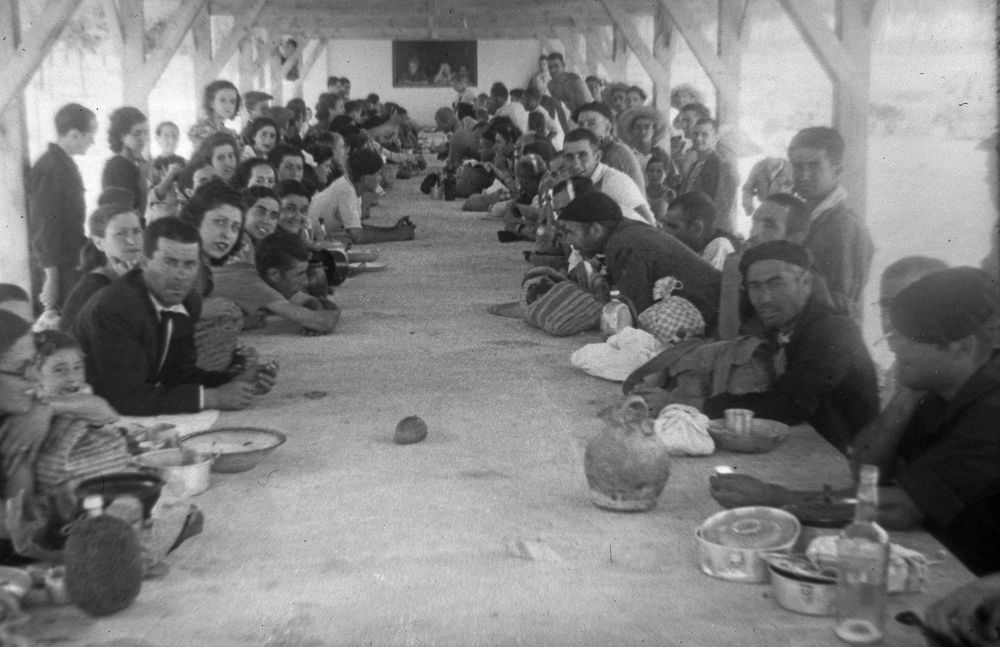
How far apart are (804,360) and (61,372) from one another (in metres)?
2.35

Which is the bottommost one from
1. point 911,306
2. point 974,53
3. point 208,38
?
point 911,306

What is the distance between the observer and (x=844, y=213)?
5070 millimetres

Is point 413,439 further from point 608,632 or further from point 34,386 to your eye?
point 608,632

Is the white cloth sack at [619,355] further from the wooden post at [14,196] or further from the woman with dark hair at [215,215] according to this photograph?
the wooden post at [14,196]

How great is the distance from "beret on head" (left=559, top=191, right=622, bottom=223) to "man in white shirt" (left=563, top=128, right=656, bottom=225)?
1.15 m

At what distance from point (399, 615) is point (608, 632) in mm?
462

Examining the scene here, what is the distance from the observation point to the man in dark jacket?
23.5ft

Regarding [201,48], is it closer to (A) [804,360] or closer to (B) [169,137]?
(B) [169,137]

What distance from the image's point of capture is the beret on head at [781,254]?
13.1ft

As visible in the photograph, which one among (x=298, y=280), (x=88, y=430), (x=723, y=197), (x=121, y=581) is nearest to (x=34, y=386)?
(x=88, y=430)

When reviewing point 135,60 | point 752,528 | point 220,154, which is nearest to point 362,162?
point 220,154

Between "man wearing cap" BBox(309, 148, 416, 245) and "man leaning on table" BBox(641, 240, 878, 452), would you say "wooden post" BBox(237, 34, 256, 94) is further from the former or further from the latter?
"man leaning on table" BBox(641, 240, 878, 452)

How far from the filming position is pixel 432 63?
30.3 meters

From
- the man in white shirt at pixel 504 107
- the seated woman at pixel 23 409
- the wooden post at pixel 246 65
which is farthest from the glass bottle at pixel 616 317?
the wooden post at pixel 246 65
